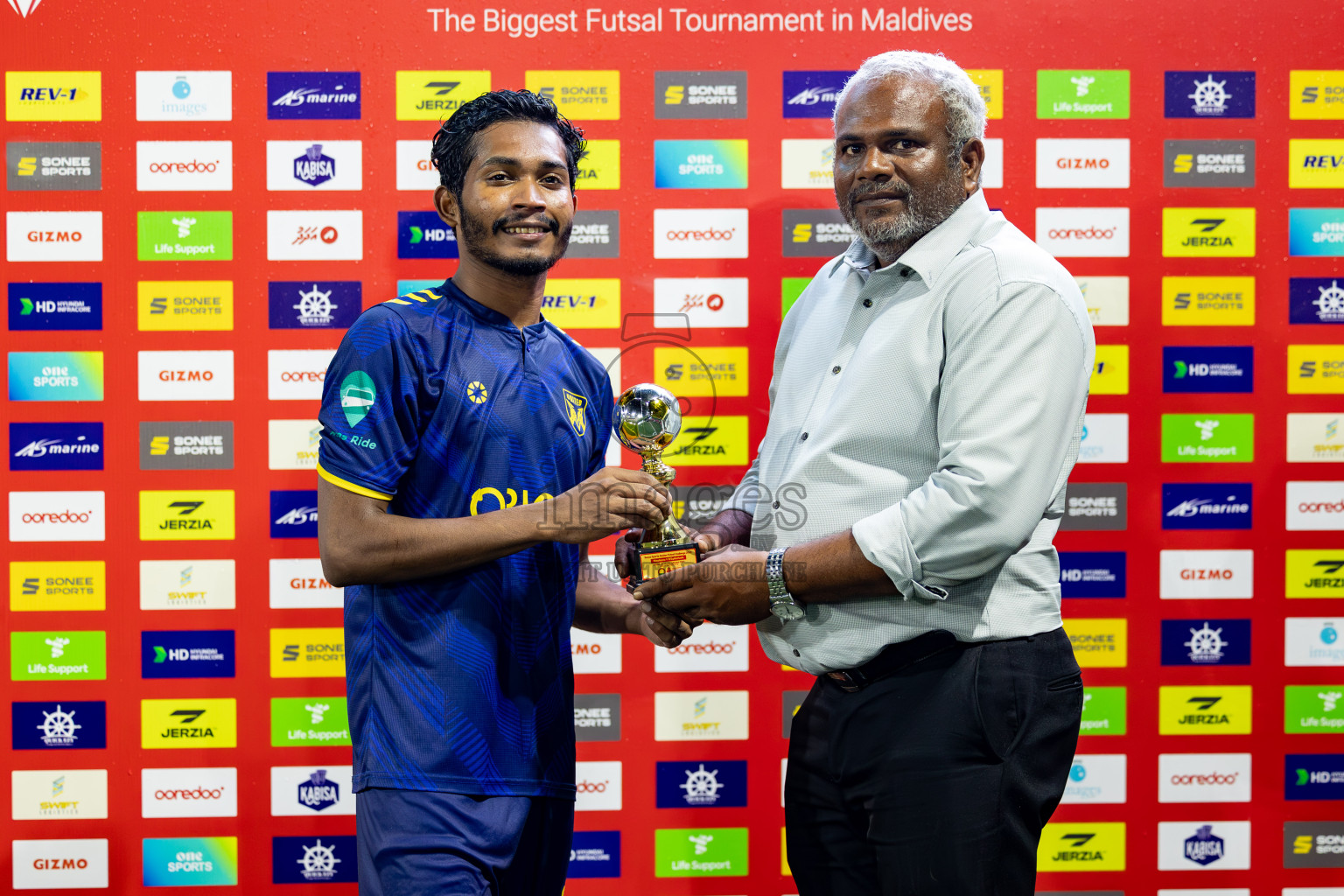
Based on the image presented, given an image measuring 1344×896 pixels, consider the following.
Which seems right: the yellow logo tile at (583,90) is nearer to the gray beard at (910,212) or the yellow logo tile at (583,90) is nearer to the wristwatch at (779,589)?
the gray beard at (910,212)

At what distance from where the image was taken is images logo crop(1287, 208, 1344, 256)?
9.41ft

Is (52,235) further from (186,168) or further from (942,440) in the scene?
(942,440)

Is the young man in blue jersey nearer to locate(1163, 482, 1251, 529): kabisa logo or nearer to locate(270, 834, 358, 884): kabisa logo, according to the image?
locate(270, 834, 358, 884): kabisa logo

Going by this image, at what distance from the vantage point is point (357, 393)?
5.38 ft

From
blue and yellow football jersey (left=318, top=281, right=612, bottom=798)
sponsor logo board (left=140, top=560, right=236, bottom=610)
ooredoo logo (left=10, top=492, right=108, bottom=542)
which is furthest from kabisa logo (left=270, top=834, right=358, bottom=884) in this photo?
blue and yellow football jersey (left=318, top=281, right=612, bottom=798)

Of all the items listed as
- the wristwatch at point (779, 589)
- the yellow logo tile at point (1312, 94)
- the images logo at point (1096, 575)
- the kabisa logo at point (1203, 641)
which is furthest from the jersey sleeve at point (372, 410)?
the yellow logo tile at point (1312, 94)

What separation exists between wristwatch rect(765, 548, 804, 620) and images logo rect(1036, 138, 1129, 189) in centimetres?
183

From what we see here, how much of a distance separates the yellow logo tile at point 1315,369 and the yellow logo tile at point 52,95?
3898 mm

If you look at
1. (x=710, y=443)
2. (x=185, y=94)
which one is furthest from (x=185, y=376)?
(x=710, y=443)

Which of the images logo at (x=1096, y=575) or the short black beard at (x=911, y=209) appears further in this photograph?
the images logo at (x=1096, y=575)

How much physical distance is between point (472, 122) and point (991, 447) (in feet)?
3.98

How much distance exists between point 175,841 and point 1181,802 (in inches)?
130

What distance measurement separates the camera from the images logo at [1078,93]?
2826 mm

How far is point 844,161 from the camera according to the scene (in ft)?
6.07
